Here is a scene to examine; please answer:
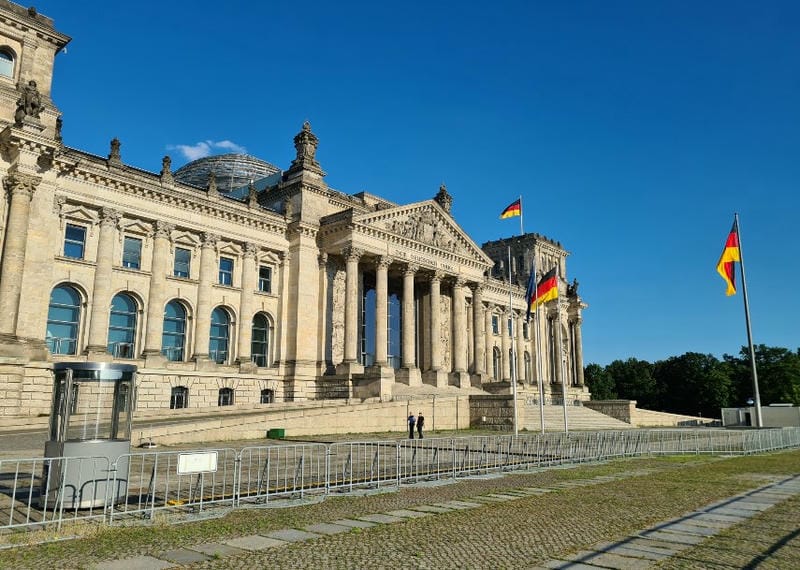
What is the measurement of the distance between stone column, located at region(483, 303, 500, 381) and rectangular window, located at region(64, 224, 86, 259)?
4590 centimetres

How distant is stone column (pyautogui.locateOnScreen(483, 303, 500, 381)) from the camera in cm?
7188

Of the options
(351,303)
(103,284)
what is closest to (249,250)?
(351,303)

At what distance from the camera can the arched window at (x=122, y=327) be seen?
39.8 meters

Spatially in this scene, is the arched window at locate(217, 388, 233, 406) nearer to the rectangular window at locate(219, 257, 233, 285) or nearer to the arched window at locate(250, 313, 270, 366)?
the arched window at locate(250, 313, 270, 366)

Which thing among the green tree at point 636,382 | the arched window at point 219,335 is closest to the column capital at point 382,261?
the arched window at point 219,335

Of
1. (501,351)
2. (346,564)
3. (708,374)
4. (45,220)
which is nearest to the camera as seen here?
(346,564)

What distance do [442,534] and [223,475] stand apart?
890 cm

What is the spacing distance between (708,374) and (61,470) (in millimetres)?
115445

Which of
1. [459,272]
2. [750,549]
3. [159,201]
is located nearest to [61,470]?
[750,549]

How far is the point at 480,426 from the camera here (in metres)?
44.8

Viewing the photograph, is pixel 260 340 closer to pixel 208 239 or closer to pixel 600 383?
pixel 208 239

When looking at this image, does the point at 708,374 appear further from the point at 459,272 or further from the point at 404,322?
the point at 404,322

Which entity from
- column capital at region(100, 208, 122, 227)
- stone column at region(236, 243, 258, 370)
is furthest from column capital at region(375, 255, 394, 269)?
column capital at region(100, 208, 122, 227)

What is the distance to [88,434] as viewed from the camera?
44.0 feet
